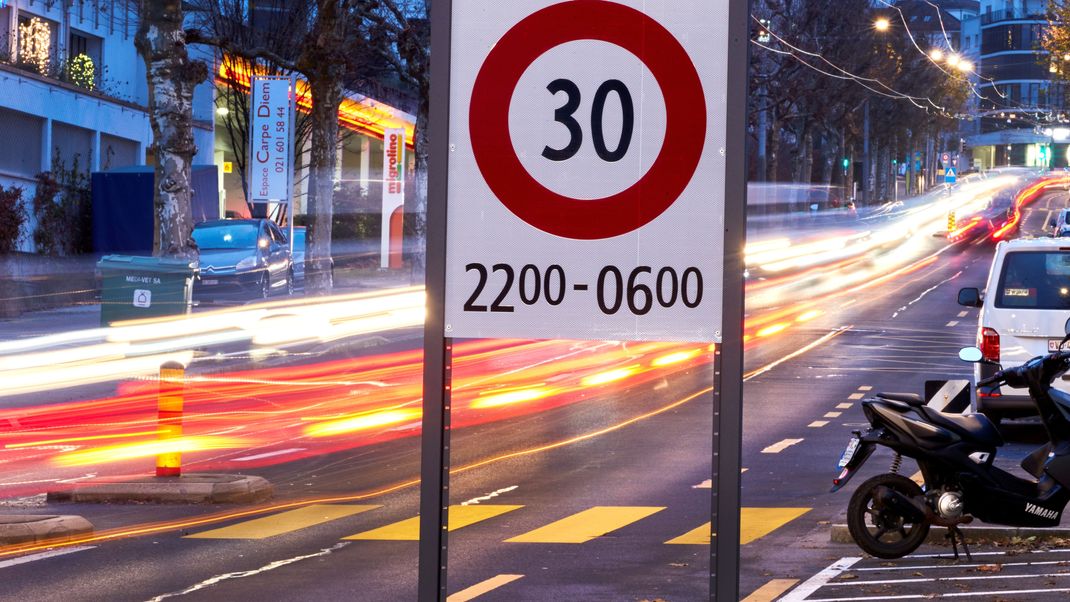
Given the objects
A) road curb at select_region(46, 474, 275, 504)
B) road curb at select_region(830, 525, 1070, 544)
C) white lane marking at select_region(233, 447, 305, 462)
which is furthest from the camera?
white lane marking at select_region(233, 447, 305, 462)

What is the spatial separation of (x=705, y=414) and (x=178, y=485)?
26.1ft

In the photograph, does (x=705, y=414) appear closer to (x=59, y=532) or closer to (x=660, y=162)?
(x=59, y=532)

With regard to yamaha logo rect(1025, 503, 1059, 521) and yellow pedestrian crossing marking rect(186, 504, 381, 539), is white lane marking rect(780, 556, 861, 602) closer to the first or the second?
yamaha logo rect(1025, 503, 1059, 521)

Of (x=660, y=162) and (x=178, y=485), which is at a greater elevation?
(x=660, y=162)

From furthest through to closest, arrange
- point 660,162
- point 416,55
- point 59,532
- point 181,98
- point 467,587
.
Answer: point 416,55 < point 181,98 < point 59,532 < point 467,587 < point 660,162

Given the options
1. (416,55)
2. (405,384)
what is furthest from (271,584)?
(416,55)

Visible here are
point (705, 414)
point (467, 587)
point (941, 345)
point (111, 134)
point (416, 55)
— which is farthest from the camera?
point (111, 134)

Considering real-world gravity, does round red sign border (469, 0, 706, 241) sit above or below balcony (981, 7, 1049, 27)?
below

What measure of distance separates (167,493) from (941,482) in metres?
5.54

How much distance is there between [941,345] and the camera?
97.2 ft

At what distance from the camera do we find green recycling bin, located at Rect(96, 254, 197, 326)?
16203 millimetres

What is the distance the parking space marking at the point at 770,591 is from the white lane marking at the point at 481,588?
4.32 ft

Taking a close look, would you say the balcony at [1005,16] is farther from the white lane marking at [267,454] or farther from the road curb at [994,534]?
the road curb at [994,534]

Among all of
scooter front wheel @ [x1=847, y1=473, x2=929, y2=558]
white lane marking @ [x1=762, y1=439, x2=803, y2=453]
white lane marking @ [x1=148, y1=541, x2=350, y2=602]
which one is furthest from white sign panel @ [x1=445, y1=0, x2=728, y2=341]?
white lane marking @ [x1=762, y1=439, x2=803, y2=453]
